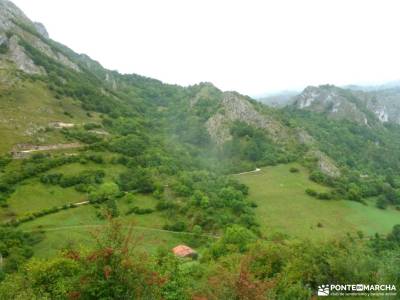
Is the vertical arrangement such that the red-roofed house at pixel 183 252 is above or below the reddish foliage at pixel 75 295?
below

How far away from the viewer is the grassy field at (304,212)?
86.8 meters

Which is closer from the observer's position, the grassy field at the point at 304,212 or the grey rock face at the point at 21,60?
the grassy field at the point at 304,212

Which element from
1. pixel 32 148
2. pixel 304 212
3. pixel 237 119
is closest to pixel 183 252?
pixel 304 212

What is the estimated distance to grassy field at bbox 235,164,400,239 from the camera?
86812 millimetres

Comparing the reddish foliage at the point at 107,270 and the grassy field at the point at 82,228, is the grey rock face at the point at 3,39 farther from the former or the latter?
the reddish foliage at the point at 107,270

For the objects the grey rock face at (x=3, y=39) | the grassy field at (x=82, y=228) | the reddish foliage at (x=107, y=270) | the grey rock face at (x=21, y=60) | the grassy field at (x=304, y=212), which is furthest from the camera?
the grey rock face at (x=3, y=39)

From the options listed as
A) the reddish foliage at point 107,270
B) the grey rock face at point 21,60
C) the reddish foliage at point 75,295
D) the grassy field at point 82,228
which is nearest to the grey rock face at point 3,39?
the grey rock face at point 21,60

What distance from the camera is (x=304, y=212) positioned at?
95.2 metres

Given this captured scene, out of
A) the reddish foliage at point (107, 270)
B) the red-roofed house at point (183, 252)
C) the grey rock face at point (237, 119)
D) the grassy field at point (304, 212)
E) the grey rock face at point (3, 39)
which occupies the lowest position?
the grassy field at point (304, 212)

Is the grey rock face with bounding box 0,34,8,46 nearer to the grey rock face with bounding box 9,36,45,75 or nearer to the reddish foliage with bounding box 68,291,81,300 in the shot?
the grey rock face with bounding box 9,36,45,75

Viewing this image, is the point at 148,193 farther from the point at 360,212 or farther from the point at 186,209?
the point at 360,212

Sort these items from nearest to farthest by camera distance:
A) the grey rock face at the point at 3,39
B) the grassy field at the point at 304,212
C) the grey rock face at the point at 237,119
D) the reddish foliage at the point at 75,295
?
the reddish foliage at the point at 75,295
the grassy field at the point at 304,212
the grey rock face at the point at 3,39
the grey rock face at the point at 237,119

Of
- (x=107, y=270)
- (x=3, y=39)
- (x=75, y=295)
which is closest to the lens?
(x=107, y=270)

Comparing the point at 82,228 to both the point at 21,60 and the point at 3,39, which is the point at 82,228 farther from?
the point at 3,39
